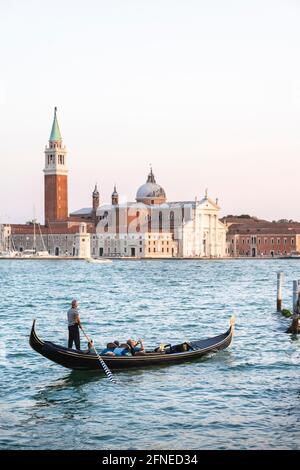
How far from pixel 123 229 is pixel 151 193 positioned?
21.5 ft

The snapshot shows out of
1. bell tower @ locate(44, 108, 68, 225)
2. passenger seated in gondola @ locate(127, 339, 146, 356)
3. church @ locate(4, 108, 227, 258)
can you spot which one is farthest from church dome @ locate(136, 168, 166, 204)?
passenger seated in gondola @ locate(127, 339, 146, 356)

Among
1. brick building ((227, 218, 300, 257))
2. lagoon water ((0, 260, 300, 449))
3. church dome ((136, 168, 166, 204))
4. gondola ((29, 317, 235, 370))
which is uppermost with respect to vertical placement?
church dome ((136, 168, 166, 204))

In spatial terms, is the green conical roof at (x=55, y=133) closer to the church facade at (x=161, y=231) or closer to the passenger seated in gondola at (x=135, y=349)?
the church facade at (x=161, y=231)

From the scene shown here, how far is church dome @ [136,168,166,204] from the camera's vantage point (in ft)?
337

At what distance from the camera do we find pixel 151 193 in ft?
337

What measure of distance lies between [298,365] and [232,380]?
1.80m

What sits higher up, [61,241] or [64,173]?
[64,173]

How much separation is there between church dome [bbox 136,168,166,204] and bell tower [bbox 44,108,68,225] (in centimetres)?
986

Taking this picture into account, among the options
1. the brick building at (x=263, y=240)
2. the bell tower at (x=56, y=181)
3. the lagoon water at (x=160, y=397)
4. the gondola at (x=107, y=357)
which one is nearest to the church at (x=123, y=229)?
the bell tower at (x=56, y=181)

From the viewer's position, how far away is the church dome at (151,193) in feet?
337

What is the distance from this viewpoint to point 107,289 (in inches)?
1467

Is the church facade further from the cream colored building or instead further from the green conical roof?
the green conical roof
